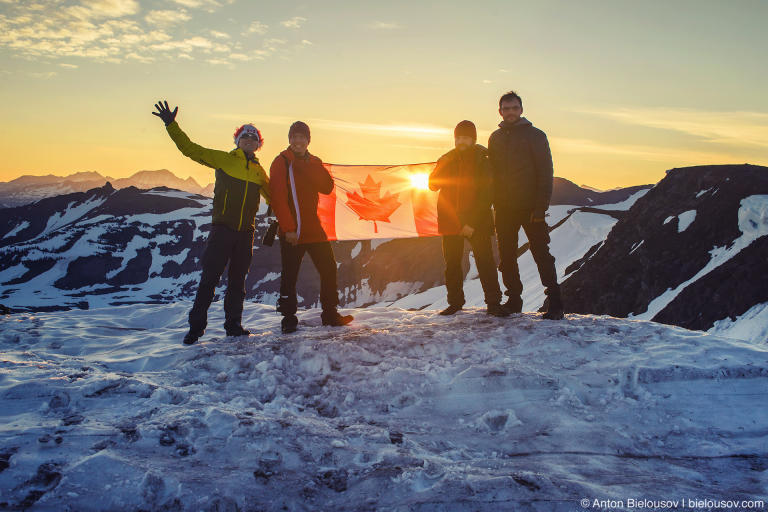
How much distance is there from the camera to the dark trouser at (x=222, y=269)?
7.09 meters

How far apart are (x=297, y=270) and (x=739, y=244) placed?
27234 millimetres

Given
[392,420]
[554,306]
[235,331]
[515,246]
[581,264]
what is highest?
[515,246]

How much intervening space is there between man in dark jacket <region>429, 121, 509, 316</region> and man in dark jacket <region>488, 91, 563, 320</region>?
0.30 metres

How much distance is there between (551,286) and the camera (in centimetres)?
738

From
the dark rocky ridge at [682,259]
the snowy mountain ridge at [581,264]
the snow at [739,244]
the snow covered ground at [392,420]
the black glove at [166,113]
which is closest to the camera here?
the snow covered ground at [392,420]

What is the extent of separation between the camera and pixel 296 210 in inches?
291

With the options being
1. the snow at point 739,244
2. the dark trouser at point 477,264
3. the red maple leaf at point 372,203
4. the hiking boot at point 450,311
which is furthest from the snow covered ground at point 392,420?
the snow at point 739,244

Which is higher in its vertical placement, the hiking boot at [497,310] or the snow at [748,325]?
the hiking boot at [497,310]

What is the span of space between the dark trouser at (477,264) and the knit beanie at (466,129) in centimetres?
171

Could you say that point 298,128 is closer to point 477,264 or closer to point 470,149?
point 470,149

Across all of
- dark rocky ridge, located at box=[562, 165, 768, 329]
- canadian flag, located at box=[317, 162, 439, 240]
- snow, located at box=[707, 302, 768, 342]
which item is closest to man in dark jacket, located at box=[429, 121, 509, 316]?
canadian flag, located at box=[317, 162, 439, 240]

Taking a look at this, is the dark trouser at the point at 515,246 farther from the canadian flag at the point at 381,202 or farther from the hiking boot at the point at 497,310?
the canadian flag at the point at 381,202

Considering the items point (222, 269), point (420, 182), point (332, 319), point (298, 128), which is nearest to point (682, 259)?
point (420, 182)

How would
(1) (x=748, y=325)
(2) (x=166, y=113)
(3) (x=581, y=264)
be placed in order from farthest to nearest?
1. (3) (x=581, y=264)
2. (1) (x=748, y=325)
3. (2) (x=166, y=113)
